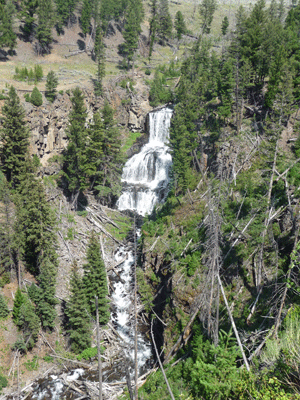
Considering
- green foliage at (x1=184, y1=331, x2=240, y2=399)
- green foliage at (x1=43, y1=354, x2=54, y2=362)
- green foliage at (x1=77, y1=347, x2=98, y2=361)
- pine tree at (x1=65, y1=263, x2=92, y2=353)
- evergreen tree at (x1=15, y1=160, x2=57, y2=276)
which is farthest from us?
evergreen tree at (x1=15, y1=160, x2=57, y2=276)

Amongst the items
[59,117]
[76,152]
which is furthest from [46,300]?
[59,117]

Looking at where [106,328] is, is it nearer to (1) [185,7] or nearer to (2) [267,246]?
(2) [267,246]

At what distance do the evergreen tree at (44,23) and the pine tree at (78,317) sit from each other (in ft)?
243

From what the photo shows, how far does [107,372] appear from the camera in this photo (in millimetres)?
31594

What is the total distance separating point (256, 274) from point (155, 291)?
1537 cm

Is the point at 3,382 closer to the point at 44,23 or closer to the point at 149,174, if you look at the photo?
the point at 149,174

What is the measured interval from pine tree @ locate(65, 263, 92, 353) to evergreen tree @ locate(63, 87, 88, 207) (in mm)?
18459

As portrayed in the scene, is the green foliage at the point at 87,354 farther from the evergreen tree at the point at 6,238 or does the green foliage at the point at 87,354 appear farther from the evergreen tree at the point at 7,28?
the evergreen tree at the point at 7,28

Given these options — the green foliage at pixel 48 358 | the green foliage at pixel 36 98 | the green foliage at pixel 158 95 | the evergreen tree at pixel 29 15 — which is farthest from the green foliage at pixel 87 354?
the evergreen tree at pixel 29 15

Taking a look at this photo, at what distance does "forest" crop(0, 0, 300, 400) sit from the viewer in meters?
19.2

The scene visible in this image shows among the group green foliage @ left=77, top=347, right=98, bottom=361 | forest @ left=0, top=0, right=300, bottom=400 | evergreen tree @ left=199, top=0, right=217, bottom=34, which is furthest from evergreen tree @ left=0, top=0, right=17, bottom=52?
green foliage @ left=77, top=347, right=98, bottom=361

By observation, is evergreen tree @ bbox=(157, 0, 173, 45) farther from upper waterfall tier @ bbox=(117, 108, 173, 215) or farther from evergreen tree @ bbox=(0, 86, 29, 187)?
evergreen tree @ bbox=(0, 86, 29, 187)

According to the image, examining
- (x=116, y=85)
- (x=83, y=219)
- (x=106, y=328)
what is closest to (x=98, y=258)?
(x=106, y=328)

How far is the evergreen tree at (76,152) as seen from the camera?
4756 centimetres
